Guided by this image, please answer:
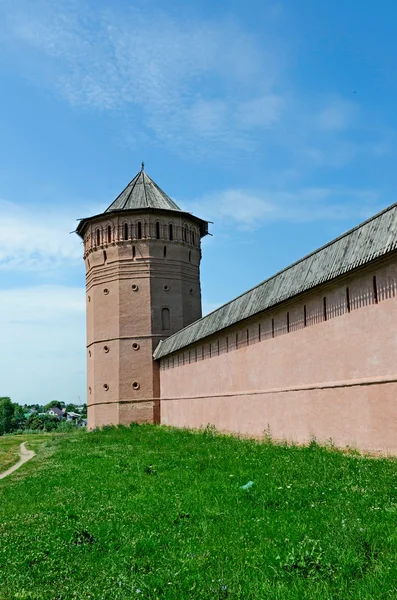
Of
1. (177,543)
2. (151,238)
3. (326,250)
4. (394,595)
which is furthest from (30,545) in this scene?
(151,238)

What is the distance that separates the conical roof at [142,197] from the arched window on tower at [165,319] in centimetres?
384

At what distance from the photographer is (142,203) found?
23281 millimetres

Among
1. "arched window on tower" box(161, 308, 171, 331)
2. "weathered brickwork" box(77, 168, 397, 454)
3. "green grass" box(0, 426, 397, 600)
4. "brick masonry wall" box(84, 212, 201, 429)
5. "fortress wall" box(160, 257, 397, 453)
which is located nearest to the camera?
"green grass" box(0, 426, 397, 600)

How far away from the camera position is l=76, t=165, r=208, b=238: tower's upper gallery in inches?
898

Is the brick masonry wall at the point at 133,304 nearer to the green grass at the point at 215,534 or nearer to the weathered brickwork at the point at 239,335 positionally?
the weathered brickwork at the point at 239,335

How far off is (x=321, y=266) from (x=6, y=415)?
221 feet

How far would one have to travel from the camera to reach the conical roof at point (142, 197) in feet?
76.5

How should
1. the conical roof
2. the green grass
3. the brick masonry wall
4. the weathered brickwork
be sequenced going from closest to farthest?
the green grass
the weathered brickwork
the brick masonry wall
the conical roof

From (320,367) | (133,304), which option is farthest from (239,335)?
(133,304)

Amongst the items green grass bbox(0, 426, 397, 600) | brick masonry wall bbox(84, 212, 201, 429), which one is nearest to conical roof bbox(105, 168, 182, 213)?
brick masonry wall bbox(84, 212, 201, 429)

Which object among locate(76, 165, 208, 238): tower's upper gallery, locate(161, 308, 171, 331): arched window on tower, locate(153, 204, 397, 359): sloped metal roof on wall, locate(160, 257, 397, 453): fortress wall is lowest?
locate(160, 257, 397, 453): fortress wall

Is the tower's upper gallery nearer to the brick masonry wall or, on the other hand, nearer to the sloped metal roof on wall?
the brick masonry wall

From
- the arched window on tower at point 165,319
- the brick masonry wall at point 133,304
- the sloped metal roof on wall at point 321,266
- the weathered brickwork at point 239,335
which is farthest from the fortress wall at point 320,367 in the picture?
the arched window on tower at point 165,319

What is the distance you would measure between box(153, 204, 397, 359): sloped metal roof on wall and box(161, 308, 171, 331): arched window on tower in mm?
7229
